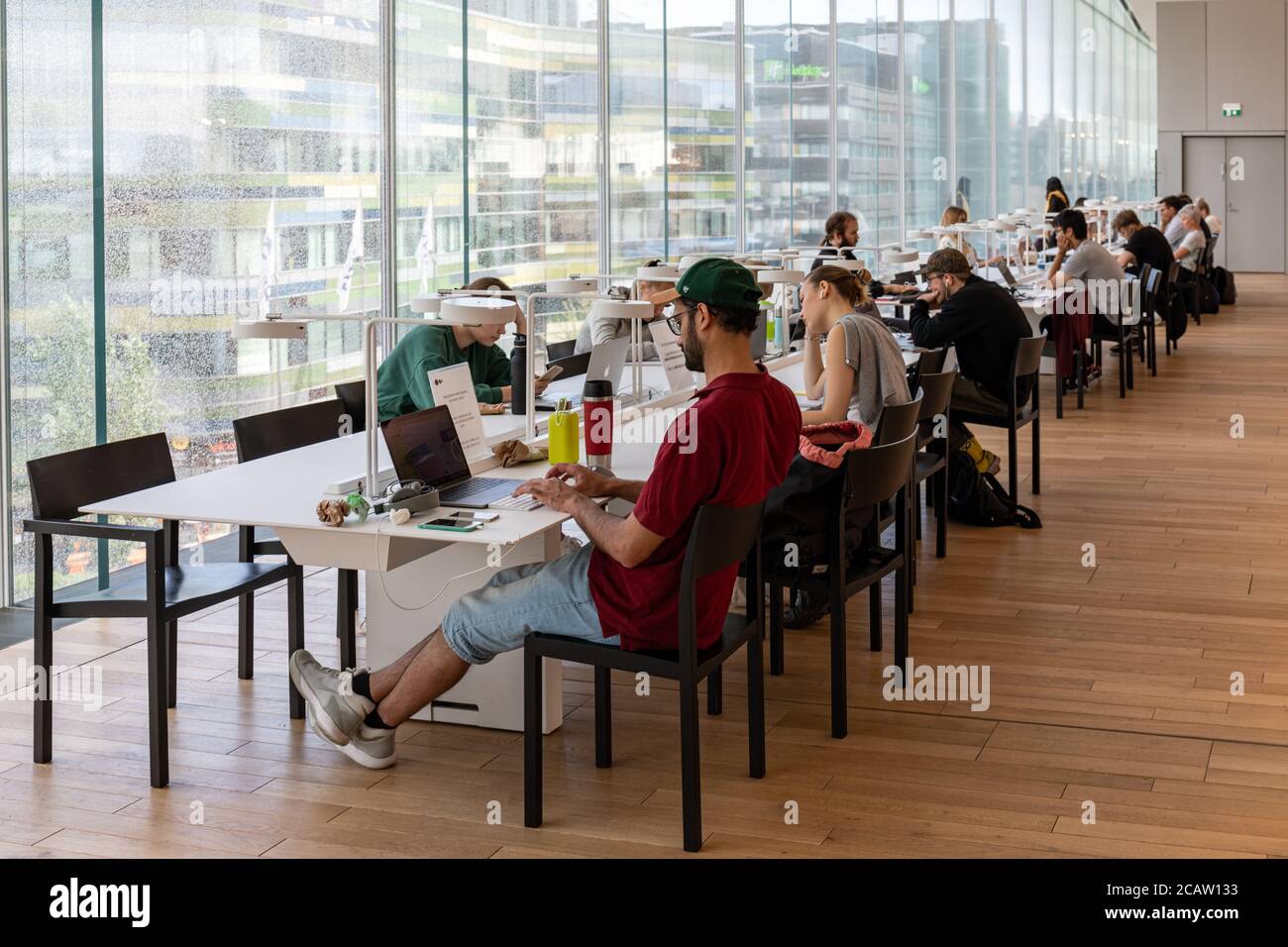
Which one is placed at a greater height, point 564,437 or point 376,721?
point 564,437

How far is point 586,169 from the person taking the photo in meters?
7.10

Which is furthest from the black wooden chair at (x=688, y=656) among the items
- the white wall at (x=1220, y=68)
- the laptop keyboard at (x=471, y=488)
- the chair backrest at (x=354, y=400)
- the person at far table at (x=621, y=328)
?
the white wall at (x=1220, y=68)

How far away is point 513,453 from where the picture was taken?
138 inches

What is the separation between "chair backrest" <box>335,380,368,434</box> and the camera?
423 cm

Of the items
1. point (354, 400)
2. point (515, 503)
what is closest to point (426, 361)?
point (354, 400)

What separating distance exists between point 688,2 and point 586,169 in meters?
1.57

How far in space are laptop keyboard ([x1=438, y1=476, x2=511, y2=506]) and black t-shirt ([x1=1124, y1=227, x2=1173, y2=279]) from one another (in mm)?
8190

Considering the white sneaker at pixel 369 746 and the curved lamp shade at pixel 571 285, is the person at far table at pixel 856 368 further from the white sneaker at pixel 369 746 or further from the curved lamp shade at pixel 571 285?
the white sneaker at pixel 369 746

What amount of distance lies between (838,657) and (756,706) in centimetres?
35

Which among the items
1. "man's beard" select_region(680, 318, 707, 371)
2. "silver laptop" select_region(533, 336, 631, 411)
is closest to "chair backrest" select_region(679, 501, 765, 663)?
"man's beard" select_region(680, 318, 707, 371)

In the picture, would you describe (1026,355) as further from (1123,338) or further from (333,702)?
(1123,338)

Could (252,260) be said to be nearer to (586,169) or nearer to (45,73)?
(45,73)

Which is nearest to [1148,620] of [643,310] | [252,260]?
[643,310]

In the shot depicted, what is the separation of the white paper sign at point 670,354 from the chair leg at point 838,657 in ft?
4.55
